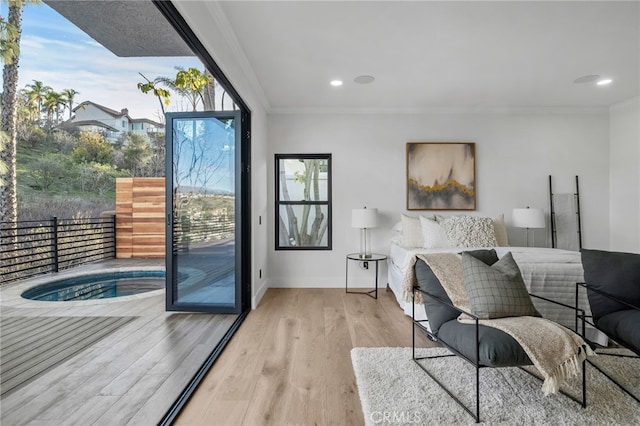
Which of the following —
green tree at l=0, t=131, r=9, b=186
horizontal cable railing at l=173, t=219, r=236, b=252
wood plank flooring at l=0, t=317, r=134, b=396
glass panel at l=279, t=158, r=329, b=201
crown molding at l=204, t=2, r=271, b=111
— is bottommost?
wood plank flooring at l=0, t=317, r=134, b=396

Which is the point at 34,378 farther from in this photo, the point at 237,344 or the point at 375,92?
the point at 375,92

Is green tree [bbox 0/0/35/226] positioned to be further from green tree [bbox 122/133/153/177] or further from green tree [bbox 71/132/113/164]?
green tree [bbox 122/133/153/177]

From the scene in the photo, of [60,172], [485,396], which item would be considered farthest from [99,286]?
[485,396]

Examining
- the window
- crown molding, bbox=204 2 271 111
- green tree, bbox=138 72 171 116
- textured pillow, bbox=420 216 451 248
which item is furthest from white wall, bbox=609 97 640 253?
green tree, bbox=138 72 171 116

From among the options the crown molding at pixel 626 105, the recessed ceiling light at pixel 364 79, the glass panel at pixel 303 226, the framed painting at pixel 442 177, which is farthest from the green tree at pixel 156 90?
the crown molding at pixel 626 105

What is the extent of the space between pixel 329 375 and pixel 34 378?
6.37ft

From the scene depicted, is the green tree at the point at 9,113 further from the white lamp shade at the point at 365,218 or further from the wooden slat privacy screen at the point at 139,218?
the wooden slat privacy screen at the point at 139,218

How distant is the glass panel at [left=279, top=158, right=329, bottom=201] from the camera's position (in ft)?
14.9

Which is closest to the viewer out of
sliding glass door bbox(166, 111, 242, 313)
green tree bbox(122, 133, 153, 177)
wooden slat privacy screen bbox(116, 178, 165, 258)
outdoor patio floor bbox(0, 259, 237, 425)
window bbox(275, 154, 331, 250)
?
outdoor patio floor bbox(0, 259, 237, 425)

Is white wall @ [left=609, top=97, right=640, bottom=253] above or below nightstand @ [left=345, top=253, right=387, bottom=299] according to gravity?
above

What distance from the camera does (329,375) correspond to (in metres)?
2.10

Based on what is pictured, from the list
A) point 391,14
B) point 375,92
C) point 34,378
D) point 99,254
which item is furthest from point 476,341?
point 99,254

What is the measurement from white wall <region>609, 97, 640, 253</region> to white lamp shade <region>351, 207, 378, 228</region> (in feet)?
11.7

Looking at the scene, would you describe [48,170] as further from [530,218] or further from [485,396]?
[530,218]
